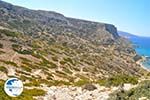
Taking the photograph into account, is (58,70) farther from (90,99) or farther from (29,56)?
(90,99)

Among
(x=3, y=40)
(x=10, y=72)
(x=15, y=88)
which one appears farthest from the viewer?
(x=3, y=40)

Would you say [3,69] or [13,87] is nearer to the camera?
[13,87]

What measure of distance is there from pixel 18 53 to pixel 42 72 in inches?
617

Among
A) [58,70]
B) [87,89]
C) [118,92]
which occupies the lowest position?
[58,70]

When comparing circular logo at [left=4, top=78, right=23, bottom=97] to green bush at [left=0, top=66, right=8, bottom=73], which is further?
green bush at [left=0, top=66, right=8, bottom=73]

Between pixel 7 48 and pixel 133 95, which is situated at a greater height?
pixel 133 95

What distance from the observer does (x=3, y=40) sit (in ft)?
341

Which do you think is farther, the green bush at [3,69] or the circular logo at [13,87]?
the green bush at [3,69]

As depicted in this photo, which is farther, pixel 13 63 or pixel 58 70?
pixel 58 70

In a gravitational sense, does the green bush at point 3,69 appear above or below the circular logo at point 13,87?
below

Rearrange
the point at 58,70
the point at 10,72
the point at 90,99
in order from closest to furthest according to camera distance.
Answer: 1. the point at 90,99
2. the point at 10,72
3. the point at 58,70

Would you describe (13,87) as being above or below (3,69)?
above

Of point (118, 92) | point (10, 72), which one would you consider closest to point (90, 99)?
point (118, 92)

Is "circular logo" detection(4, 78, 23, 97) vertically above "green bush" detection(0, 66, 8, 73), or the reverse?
"circular logo" detection(4, 78, 23, 97)
